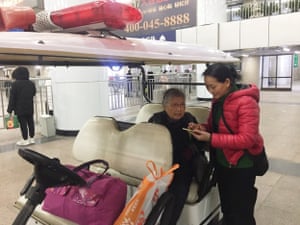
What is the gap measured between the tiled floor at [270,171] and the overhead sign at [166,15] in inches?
123

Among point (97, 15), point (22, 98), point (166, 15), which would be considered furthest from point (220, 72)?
point (166, 15)

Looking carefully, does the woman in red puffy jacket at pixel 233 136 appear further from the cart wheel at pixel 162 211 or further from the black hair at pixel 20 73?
the black hair at pixel 20 73

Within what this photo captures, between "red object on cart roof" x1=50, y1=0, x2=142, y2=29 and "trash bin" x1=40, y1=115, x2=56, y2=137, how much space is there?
4584 mm

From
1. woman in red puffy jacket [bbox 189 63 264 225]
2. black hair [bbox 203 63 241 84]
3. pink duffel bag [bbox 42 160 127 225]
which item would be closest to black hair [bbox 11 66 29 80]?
pink duffel bag [bbox 42 160 127 225]

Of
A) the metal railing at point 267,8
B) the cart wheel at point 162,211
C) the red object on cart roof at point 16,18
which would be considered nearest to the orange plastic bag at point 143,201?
the cart wheel at point 162,211

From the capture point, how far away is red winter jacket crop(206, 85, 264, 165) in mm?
1646

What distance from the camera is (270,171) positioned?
11.8 ft

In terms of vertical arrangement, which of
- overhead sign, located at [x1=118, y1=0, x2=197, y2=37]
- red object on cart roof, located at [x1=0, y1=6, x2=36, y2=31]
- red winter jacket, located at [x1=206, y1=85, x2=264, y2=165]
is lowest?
red winter jacket, located at [x1=206, y1=85, x2=264, y2=165]

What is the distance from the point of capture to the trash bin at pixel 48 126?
5770 millimetres

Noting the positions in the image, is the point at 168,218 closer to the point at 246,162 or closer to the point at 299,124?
the point at 246,162

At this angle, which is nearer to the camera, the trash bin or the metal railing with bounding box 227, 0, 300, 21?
the trash bin

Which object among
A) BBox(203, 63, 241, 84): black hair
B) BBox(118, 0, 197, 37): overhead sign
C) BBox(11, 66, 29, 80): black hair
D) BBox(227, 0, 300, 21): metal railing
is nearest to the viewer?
BBox(203, 63, 241, 84): black hair

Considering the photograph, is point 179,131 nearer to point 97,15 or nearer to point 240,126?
point 240,126

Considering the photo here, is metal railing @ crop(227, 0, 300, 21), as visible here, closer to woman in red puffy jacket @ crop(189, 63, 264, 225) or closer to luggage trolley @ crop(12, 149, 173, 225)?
woman in red puffy jacket @ crop(189, 63, 264, 225)
